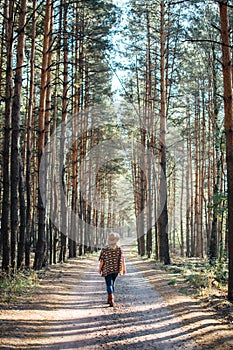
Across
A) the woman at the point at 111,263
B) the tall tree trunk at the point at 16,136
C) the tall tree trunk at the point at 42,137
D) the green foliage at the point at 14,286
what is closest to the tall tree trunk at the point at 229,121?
the woman at the point at 111,263

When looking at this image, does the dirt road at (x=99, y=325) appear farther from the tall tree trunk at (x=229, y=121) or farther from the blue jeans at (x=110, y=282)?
the tall tree trunk at (x=229, y=121)

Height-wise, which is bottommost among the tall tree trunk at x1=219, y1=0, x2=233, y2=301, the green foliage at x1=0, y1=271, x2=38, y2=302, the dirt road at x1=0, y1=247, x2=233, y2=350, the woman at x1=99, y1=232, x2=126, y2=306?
the dirt road at x1=0, y1=247, x2=233, y2=350

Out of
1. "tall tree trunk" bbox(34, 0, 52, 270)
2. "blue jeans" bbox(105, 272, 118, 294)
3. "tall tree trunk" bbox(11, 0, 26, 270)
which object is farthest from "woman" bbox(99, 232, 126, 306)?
"tall tree trunk" bbox(34, 0, 52, 270)

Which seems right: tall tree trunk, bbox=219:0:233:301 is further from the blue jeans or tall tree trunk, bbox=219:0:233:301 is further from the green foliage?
the green foliage

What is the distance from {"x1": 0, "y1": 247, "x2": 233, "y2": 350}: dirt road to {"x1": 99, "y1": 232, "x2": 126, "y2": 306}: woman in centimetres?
56

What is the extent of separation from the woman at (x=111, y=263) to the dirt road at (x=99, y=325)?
1.83 ft

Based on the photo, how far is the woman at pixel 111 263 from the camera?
883cm

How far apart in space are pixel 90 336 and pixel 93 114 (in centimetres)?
2350

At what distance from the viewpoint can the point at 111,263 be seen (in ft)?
29.2

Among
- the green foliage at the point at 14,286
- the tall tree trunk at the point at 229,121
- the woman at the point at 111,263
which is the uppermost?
the tall tree trunk at the point at 229,121

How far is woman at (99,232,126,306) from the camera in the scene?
29.0 feet

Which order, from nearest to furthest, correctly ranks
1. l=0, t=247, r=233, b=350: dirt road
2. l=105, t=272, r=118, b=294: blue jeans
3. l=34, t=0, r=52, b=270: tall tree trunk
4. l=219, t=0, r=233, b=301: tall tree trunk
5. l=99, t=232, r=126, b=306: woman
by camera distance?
l=0, t=247, r=233, b=350: dirt road
l=219, t=0, r=233, b=301: tall tree trunk
l=105, t=272, r=118, b=294: blue jeans
l=99, t=232, r=126, b=306: woman
l=34, t=0, r=52, b=270: tall tree trunk

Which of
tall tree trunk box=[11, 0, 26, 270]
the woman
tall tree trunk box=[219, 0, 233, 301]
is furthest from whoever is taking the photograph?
tall tree trunk box=[11, 0, 26, 270]

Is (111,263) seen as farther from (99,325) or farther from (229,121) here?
(229,121)
